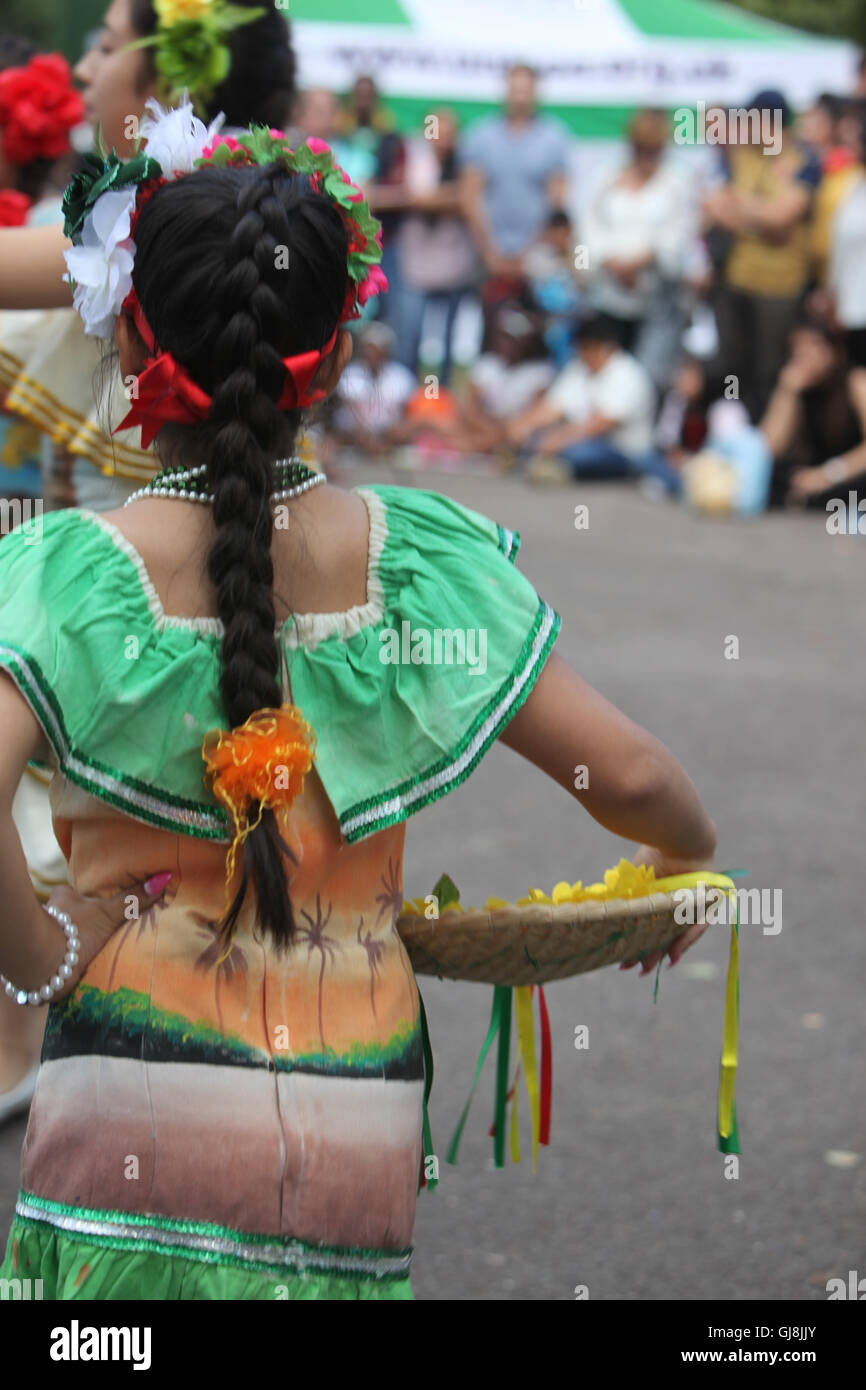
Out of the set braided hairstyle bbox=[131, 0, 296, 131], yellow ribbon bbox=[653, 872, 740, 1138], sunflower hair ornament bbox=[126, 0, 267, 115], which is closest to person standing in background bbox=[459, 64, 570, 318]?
braided hairstyle bbox=[131, 0, 296, 131]

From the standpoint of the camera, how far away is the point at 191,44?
2.98 meters

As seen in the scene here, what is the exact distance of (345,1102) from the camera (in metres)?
1.89

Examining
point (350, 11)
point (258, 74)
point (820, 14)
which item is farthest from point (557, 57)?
point (820, 14)

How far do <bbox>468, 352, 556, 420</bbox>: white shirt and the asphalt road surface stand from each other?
14.7ft

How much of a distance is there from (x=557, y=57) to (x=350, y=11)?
1.77m

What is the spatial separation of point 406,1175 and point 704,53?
14.4 metres

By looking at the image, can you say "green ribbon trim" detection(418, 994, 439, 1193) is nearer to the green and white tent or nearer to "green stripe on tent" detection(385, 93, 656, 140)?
the green and white tent

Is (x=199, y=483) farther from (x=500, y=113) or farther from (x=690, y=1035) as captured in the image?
(x=500, y=113)

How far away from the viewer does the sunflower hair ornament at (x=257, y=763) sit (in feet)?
5.82

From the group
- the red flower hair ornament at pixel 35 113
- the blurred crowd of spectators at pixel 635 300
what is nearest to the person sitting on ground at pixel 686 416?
the blurred crowd of spectators at pixel 635 300

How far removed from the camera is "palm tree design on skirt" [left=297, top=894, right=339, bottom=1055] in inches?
74.2

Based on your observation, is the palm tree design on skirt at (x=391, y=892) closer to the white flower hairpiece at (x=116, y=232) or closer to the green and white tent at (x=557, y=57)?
the white flower hairpiece at (x=116, y=232)

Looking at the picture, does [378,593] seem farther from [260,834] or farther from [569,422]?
[569,422]

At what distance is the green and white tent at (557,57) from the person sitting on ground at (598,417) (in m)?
4.33
